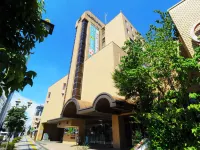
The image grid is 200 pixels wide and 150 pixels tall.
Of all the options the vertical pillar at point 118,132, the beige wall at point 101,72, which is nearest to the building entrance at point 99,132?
the beige wall at point 101,72

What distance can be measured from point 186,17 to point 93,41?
2645 cm

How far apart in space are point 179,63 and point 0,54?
23.8 ft

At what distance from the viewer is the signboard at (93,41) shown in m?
32.8

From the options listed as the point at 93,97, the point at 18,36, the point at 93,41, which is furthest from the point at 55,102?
the point at 18,36

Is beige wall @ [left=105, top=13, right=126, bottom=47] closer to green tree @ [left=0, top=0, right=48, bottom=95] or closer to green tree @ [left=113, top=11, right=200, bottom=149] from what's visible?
green tree @ [left=113, top=11, right=200, bottom=149]

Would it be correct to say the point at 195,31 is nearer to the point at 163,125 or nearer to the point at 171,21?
the point at 171,21

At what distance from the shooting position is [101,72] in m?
20.5

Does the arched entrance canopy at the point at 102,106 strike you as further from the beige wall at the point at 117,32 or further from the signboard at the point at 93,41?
the signboard at the point at 93,41

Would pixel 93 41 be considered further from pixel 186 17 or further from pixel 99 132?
pixel 186 17

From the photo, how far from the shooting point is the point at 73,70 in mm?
29625

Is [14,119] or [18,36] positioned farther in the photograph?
[14,119]

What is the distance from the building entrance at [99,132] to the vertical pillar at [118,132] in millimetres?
5491

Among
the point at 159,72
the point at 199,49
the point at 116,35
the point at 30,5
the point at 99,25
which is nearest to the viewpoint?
the point at 30,5

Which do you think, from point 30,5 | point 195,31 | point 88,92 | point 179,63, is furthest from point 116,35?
point 30,5
